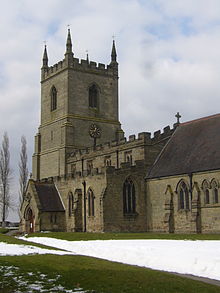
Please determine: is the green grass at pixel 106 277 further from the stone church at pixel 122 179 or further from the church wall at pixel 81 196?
the church wall at pixel 81 196

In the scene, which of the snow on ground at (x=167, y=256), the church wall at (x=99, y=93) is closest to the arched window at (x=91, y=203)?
the snow on ground at (x=167, y=256)

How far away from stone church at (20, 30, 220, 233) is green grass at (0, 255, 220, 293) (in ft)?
71.2

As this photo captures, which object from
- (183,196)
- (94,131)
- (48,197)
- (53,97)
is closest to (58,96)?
(53,97)

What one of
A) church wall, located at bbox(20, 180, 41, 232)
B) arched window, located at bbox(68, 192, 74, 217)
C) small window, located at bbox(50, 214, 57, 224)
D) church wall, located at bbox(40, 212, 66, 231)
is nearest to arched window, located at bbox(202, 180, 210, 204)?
arched window, located at bbox(68, 192, 74, 217)

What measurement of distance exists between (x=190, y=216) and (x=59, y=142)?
92.2 feet

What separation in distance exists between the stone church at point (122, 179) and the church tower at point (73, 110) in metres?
0.15

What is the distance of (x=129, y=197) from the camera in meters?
46.8

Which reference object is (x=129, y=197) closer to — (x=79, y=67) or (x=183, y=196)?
(x=183, y=196)

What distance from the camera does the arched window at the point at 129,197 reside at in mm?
46594

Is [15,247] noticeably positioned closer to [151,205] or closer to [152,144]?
[151,205]

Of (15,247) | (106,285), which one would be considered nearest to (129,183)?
(15,247)

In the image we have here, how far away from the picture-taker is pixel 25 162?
72.1 meters

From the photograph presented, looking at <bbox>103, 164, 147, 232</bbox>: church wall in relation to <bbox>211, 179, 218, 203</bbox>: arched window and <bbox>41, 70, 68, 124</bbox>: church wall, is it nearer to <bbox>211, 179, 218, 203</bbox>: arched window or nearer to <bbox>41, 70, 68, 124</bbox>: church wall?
<bbox>211, 179, 218, 203</bbox>: arched window

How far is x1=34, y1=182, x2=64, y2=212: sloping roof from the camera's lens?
5159 centimetres
